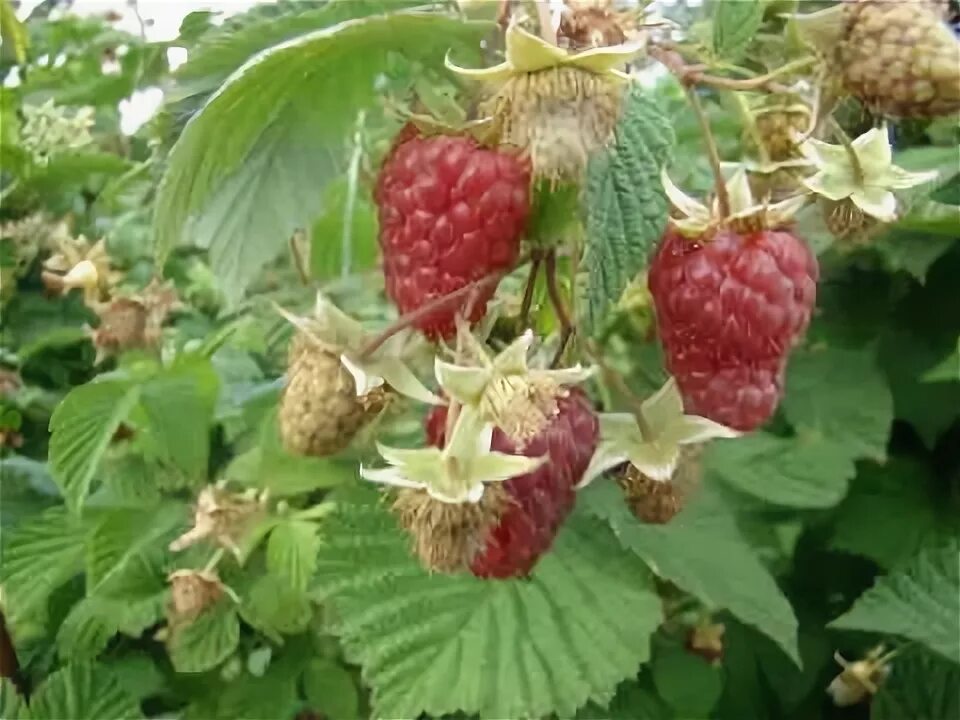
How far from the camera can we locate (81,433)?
649mm

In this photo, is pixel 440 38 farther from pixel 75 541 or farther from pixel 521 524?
pixel 75 541

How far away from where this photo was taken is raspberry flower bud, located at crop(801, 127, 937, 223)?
15.5 inches

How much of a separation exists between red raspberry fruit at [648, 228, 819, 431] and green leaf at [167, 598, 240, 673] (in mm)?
394

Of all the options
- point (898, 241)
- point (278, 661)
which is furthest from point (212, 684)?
point (898, 241)

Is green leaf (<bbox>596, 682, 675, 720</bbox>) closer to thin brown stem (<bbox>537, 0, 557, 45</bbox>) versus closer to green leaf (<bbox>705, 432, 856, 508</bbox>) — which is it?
green leaf (<bbox>705, 432, 856, 508</bbox>)

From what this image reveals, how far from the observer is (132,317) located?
823 millimetres

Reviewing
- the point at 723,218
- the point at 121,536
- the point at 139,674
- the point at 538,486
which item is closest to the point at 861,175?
the point at 723,218

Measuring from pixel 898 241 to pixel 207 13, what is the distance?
0.41 meters

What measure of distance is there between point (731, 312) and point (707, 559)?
0.24m

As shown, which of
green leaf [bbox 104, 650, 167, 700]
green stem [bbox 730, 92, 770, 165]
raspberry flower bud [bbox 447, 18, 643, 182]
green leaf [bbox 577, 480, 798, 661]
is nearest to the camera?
A: raspberry flower bud [bbox 447, 18, 643, 182]

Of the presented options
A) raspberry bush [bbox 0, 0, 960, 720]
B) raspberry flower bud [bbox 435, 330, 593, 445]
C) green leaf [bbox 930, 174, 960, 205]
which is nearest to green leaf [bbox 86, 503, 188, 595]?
raspberry bush [bbox 0, 0, 960, 720]

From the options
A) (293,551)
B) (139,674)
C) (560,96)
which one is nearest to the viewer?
(560,96)

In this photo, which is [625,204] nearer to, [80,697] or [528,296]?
[528,296]

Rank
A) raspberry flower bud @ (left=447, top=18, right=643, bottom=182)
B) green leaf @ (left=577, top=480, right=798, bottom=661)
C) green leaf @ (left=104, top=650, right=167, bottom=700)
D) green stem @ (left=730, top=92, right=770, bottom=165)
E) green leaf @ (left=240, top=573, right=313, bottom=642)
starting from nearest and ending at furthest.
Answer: raspberry flower bud @ (left=447, top=18, right=643, bottom=182)
green stem @ (left=730, top=92, right=770, bottom=165)
green leaf @ (left=577, top=480, right=798, bottom=661)
green leaf @ (left=240, top=573, right=313, bottom=642)
green leaf @ (left=104, top=650, right=167, bottom=700)
